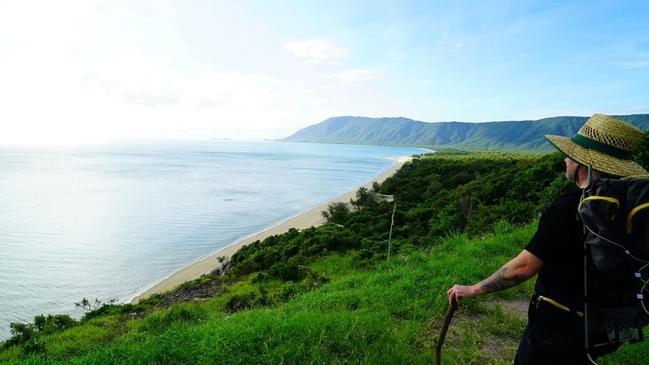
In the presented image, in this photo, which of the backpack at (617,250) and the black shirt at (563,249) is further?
the black shirt at (563,249)

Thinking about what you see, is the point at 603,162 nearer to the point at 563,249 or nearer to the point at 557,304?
the point at 563,249

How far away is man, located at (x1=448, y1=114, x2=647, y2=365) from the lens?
227 centimetres

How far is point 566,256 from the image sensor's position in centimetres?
229

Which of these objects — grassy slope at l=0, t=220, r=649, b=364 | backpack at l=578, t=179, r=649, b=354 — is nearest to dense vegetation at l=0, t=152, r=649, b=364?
grassy slope at l=0, t=220, r=649, b=364

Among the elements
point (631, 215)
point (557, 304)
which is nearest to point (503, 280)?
point (557, 304)

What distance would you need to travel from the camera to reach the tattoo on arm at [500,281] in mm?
2467

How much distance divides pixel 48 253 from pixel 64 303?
1075cm

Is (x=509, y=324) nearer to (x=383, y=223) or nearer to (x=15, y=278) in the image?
(x=383, y=223)

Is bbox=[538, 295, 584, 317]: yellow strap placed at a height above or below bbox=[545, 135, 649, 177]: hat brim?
below

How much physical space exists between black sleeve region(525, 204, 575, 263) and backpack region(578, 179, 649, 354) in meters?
0.10

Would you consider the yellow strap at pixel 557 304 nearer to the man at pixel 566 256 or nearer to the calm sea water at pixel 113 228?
the man at pixel 566 256

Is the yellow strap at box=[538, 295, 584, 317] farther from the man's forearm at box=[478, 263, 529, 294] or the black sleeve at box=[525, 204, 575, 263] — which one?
the black sleeve at box=[525, 204, 575, 263]

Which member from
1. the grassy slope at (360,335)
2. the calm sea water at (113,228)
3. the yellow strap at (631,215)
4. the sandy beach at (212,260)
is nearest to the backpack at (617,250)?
the yellow strap at (631,215)

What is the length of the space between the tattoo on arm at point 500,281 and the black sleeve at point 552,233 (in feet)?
0.71
